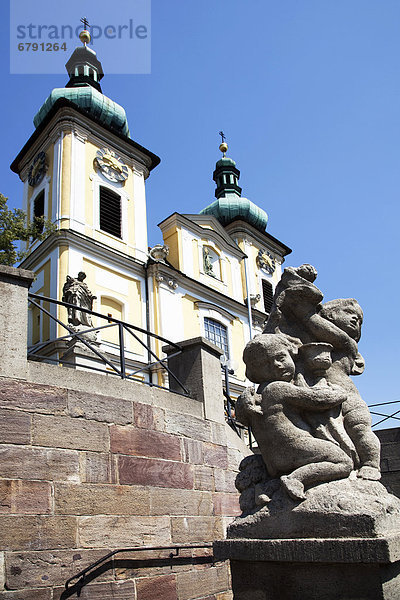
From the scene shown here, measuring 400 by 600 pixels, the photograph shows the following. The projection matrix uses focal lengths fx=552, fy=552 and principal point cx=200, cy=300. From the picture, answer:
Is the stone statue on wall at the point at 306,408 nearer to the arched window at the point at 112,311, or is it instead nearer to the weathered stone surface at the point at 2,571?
the weathered stone surface at the point at 2,571

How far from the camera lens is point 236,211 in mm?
35844

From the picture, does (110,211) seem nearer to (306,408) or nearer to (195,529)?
(195,529)

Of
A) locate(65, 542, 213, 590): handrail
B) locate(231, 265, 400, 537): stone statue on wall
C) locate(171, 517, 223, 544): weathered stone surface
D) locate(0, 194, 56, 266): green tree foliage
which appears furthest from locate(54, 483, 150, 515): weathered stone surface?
locate(0, 194, 56, 266): green tree foliage

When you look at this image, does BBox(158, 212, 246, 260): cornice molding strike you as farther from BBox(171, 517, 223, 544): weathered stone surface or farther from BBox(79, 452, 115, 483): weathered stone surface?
BBox(79, 452, 115, 483): weathered stone surface

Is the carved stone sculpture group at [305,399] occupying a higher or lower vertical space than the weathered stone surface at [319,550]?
higher

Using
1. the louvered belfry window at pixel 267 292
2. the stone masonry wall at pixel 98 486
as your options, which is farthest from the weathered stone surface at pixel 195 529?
the louvered belfry window at pixel 267 292

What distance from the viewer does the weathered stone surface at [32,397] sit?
518 cm

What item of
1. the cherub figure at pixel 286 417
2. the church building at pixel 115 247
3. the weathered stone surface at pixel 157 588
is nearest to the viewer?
the cherub figure at pixel 286 417

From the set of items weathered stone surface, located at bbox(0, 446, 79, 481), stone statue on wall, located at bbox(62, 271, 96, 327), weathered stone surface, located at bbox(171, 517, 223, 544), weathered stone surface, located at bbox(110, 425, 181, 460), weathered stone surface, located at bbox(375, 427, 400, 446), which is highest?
stone statue on wall, located at bbox(62, 271, 96, 327)

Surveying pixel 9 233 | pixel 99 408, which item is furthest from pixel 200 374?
pixel 9 233

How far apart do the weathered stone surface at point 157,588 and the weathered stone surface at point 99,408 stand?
1.61 m

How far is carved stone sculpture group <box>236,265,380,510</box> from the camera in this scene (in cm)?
368

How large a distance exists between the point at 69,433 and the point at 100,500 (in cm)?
73

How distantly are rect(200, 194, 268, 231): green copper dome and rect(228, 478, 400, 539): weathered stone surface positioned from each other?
1259 inches
